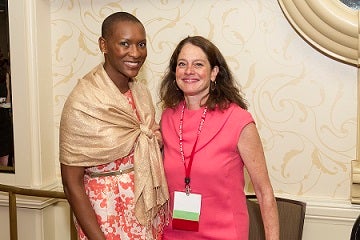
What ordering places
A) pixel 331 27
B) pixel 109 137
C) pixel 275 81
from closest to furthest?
pixel 109 137, pixel 331 27, pixel 275 81

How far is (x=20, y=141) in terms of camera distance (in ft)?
9.75

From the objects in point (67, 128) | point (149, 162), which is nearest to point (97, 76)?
point (67, 128)

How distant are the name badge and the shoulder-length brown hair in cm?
34

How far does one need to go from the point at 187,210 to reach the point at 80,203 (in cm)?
38

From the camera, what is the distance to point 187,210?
193 cm

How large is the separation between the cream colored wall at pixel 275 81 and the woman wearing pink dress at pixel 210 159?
0.74 meters

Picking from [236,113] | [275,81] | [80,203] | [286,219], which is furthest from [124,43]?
[286,219]

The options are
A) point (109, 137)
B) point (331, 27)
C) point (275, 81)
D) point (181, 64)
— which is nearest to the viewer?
point (109, 137)

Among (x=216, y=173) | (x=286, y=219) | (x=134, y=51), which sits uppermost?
(x=134, y=51)

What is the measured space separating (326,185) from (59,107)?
1537 millimetres

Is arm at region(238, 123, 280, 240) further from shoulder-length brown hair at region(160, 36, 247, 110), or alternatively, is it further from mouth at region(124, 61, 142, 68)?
mouth at region(124, 61, 142, 68)

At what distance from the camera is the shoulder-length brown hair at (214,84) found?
6.46 ft

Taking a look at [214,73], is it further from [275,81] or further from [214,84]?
[275,81]

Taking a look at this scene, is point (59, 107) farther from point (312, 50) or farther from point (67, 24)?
point (312, 50)
